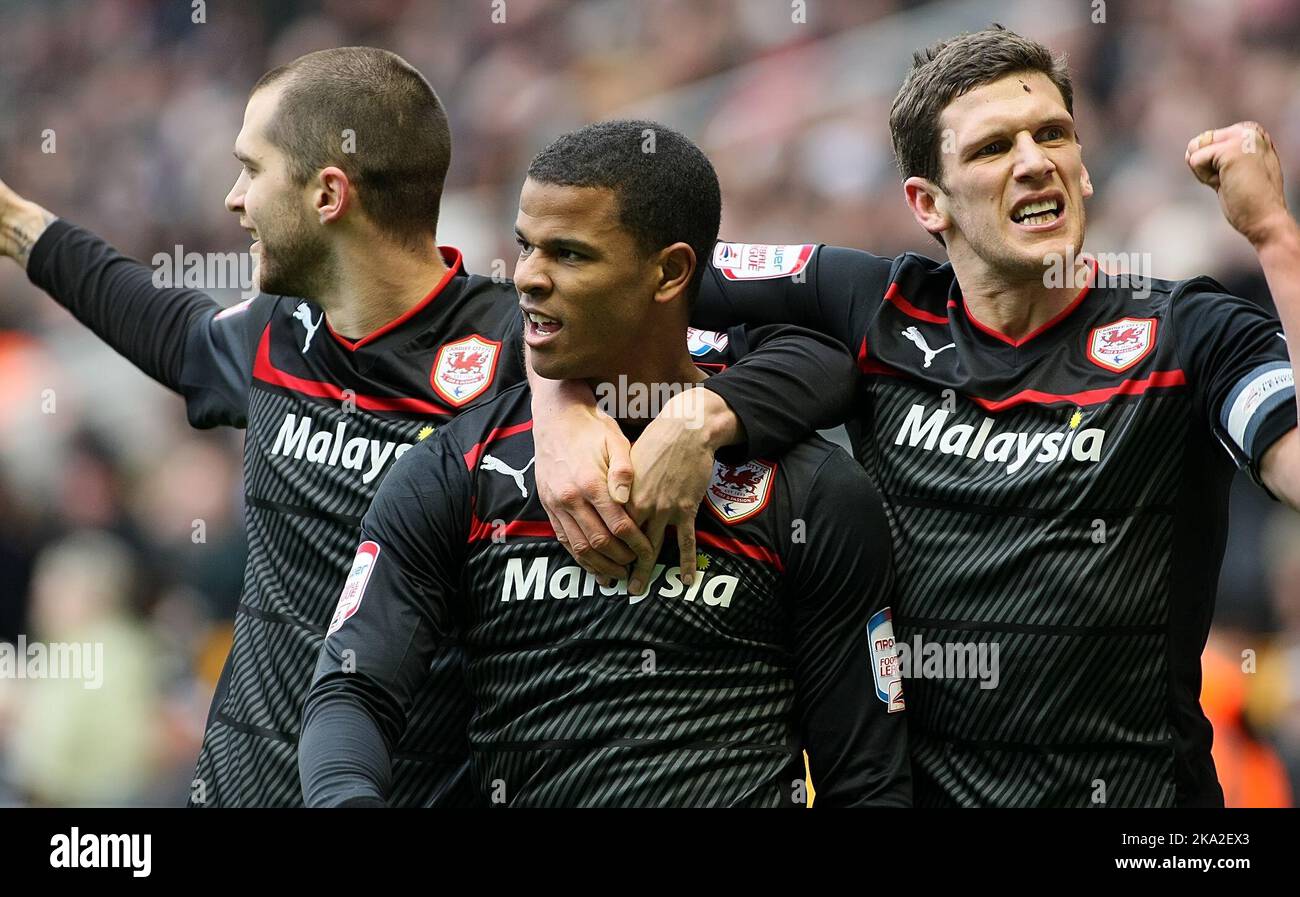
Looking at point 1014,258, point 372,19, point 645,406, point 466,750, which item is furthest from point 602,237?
point 372,19

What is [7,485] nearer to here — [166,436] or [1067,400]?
[166,436]

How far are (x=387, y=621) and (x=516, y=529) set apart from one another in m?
0.24

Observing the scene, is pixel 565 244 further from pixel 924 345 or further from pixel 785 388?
pixel 924 345

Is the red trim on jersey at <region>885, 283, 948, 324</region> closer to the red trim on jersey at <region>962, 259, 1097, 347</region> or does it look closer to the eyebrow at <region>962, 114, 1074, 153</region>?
the red trim on jersey at <region>962, 259, 1097, 347</region>

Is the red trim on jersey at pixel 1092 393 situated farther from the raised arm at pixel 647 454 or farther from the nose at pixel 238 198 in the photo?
the nose at pixel 238 198

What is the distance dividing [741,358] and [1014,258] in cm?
49

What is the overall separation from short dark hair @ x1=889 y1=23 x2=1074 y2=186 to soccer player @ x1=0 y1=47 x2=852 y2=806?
44 cm

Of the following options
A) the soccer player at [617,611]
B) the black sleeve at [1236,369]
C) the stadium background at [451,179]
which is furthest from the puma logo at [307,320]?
the stadium background at [451,179]

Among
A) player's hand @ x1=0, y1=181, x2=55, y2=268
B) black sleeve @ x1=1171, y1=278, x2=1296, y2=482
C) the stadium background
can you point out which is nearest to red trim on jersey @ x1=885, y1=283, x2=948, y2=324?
black sleeve @ x1=1171, y1=278, x2=1296, y2=482

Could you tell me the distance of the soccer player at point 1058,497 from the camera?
249 cm

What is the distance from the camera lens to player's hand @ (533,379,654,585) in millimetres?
2324

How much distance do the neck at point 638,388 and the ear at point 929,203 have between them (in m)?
0.59

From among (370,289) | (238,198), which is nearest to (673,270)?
(370,289)
